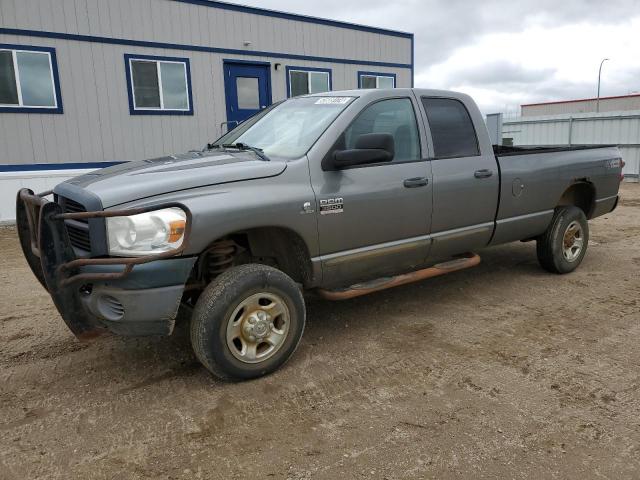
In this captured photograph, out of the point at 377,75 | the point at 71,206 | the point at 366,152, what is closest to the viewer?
the point at 71,206

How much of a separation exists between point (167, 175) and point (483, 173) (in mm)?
2829

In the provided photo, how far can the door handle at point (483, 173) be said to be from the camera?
15.1ft

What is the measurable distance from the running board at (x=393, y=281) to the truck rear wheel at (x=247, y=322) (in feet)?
1.32

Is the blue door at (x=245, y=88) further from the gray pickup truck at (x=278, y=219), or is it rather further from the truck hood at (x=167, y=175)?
the truck hood at (x=167, y=175)

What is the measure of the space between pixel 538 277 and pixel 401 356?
2.74 metres

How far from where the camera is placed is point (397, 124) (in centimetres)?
431

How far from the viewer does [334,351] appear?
12.7 feet

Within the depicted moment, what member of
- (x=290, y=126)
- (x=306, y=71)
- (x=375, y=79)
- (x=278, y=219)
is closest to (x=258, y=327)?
(x=278, y=219)

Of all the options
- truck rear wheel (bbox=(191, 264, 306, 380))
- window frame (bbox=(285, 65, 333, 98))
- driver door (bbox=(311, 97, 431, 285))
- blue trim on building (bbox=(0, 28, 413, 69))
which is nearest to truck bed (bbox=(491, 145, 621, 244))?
driver door (bbox=(311, 97, 431, 285))

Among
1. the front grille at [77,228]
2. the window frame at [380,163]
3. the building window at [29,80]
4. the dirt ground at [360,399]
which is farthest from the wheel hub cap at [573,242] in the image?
the building window at [29,80]

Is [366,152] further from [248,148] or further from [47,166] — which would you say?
[47,166]

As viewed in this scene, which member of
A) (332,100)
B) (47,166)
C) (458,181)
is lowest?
(458,181)

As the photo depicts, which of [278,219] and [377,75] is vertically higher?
[377,75]

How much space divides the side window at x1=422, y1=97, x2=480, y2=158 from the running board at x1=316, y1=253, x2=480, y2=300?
97 centimetres
